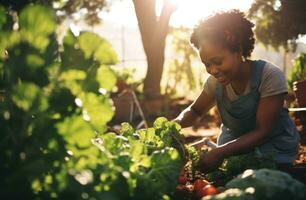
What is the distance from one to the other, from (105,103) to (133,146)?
362mm

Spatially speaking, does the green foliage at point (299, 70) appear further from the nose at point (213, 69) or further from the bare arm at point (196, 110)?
the nose at point (213, 69)

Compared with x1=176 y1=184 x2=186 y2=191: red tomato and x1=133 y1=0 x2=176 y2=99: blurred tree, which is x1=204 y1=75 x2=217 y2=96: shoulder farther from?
x1=133 y1=0 x2=176 y2=99: blurred tree

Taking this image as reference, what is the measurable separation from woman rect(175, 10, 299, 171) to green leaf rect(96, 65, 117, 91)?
129cm

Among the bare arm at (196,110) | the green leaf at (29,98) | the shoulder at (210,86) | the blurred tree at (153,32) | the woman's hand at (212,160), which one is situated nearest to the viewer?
the green leaf at (29,98)

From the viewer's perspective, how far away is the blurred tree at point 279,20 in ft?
34.9

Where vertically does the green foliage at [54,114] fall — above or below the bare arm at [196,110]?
above

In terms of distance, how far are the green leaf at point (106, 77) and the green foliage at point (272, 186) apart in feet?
2.53

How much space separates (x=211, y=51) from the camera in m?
2.73

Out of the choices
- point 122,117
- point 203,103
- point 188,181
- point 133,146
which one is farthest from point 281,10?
point 133,146

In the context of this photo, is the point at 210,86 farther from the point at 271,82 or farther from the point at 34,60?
the point at 34,60

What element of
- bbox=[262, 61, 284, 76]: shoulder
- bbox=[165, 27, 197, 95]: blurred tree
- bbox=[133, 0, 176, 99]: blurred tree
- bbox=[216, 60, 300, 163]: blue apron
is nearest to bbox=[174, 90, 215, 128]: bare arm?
bbox=[216, 60, 300, 163]: blue apron

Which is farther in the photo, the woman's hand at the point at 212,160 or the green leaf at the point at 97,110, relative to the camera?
the woman's hand at the point at 212,160

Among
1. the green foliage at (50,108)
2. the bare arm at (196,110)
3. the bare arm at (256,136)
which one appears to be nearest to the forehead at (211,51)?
the bare arm at (256,136)

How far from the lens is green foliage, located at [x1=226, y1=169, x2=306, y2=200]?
182 cm
